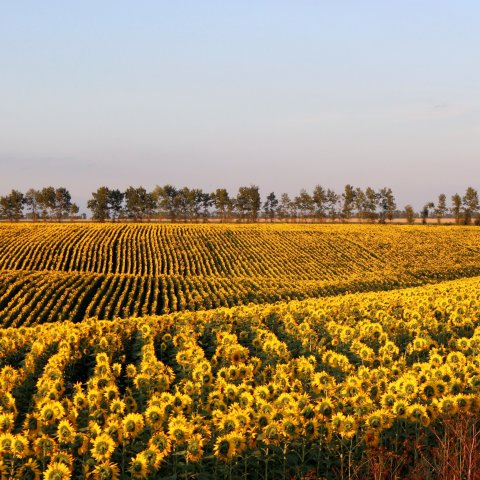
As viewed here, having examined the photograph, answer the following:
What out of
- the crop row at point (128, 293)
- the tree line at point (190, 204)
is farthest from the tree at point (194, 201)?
the crop row at point (128, 293)

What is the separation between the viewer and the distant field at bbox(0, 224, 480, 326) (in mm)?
39094

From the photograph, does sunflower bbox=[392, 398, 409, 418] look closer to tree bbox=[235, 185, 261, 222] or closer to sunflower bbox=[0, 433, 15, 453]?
sunflower bbox=[0, 433, 15, 453]

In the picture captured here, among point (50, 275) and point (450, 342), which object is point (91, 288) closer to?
point (50, 275)

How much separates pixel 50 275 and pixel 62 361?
33714mm

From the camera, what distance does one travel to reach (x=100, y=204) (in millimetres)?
164125

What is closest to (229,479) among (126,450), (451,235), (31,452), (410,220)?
(126,450)

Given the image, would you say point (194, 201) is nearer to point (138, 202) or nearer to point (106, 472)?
point (138, 202)

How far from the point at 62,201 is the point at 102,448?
17943 cm

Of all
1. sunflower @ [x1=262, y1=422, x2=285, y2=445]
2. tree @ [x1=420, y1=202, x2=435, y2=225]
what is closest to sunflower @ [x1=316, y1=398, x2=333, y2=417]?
sunflower @ [x1=262, y1=422, x2=285, y2=445]

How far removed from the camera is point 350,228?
92.9 metres

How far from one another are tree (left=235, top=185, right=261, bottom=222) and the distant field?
81.3m

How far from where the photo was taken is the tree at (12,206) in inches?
6511

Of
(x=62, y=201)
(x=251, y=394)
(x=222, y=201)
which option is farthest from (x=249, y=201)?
(x=251, y=394)

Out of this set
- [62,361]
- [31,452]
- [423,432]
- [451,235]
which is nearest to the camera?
[31,452]
